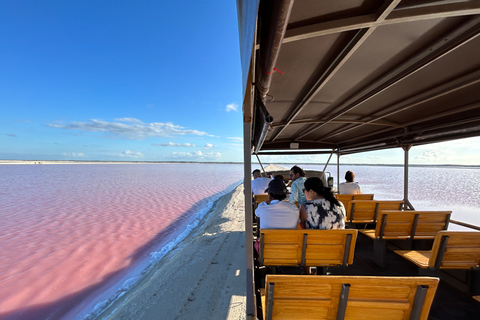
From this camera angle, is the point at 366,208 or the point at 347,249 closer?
the point at 347,249

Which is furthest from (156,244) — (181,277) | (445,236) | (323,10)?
(323,10)

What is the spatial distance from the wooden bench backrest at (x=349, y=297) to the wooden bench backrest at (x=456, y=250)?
1.35 m

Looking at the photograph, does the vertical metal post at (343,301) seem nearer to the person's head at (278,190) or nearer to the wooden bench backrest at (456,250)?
the person's head at (278,190)

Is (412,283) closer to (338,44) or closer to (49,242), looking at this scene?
(338,44)

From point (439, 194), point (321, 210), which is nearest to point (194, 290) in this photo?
point (321, 210)

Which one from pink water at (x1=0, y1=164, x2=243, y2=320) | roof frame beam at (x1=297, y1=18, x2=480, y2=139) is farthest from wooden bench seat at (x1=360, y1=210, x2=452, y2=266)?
pink water at (x1=0, y1=164, x2=243, y2=320)

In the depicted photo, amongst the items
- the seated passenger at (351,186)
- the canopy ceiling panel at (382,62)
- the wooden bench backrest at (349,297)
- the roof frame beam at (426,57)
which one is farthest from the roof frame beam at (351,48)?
the seated passenger at (351,186)

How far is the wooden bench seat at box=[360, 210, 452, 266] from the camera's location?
3.19m

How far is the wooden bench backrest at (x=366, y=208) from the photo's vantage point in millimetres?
4148

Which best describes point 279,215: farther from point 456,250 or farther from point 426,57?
Answer: point 426,57

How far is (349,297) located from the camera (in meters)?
1.40

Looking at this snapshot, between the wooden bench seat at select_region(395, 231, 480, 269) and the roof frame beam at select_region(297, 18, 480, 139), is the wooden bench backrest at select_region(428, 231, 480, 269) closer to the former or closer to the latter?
the wooden bench seat at select_region(395, 231, 480, 269)

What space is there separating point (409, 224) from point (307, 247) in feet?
6.18

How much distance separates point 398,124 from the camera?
15.5ft
